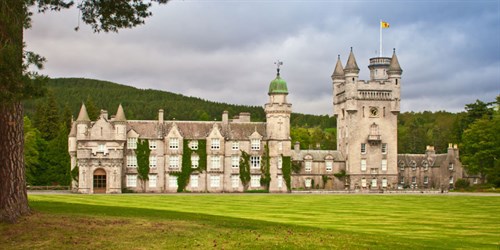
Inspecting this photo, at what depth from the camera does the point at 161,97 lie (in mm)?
178875

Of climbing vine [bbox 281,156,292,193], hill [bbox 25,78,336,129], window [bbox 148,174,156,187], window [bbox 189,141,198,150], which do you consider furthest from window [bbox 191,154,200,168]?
hill [bbox 25,78,336,129]

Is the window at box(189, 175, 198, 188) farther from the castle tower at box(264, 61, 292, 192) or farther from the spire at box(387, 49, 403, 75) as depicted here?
the spire at box(387, 49, 403, 75)

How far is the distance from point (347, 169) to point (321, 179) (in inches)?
140

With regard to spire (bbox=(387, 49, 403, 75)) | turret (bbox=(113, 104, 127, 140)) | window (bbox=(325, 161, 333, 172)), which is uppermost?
spire (bbox=(387, 49, 403, 75))

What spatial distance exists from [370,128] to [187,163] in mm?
24483

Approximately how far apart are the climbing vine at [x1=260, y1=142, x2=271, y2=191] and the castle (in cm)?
12

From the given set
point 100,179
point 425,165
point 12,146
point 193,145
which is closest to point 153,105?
point 425,165

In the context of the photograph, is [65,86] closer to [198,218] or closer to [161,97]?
[161,97]

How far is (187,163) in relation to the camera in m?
75.4

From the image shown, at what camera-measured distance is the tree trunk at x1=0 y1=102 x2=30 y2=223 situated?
22.3m

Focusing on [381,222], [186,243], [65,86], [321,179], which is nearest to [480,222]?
[381,222]

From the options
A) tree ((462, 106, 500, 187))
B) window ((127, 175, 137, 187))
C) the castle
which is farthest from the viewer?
tree ((462, 106, 500, 187))

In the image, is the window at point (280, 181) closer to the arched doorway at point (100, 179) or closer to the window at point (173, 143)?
the window at point (173, 143)

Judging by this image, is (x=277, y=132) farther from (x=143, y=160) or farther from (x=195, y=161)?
(x=143, y=160)
